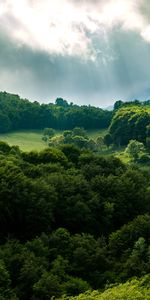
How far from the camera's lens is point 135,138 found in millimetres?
168625

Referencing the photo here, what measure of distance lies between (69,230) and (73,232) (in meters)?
0.58

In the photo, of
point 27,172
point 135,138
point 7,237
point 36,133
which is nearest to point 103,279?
point 7,237

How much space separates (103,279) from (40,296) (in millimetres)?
8554

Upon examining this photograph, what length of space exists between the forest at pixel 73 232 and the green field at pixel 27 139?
234 feet

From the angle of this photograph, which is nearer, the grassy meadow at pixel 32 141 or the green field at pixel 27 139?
the grassy meadow at pixel 32 141

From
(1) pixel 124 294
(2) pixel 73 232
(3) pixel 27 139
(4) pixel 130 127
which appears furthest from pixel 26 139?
(1) pixel 124 294

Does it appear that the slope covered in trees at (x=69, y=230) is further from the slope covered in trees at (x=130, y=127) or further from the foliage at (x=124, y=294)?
the slope covered in trees at (x=130, y=127)

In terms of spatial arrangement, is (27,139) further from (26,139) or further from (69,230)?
(69,230)

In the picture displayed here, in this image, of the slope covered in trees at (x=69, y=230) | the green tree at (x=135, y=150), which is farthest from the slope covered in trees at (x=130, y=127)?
the slope covered in trees at (x=69, y=230)

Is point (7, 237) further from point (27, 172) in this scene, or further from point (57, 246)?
point (27, 172)

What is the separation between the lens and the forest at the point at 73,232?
48062 millimetres

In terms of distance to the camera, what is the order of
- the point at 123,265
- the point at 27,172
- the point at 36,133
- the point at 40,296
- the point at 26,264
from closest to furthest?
the point at 40,296 → the point at 26,264 → the point at 123,265 → the point at 27,172 → the point at 36,133

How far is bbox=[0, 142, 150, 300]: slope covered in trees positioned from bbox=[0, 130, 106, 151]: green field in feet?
250

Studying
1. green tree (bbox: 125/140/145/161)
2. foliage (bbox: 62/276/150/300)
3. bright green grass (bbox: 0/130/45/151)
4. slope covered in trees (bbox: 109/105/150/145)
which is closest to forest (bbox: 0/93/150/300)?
foliage (bbox: 62/276/150/300)
